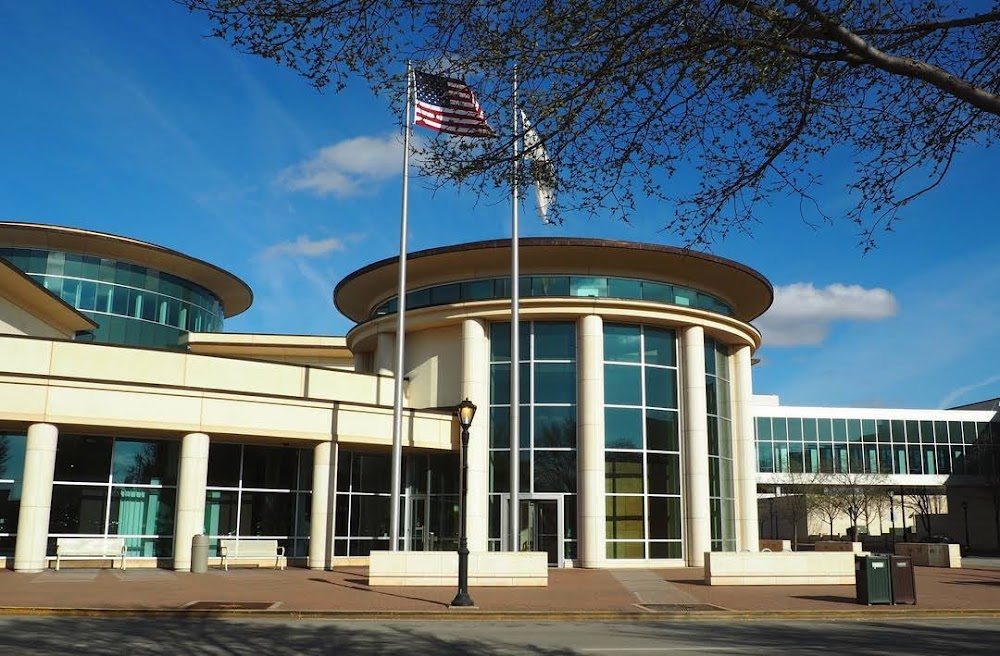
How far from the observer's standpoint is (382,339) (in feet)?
114

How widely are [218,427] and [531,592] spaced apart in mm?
11656

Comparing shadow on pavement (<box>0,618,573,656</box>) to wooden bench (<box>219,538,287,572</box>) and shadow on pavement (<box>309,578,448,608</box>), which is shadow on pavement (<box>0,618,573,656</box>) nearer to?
shadow on pavement (<box>309,578,448,608</box>)

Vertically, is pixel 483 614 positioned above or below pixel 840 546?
below

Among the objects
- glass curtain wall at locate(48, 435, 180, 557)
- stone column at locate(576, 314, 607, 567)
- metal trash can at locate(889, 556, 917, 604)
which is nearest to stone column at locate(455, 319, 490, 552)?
stone column at locate(576, 314, 607, 567)

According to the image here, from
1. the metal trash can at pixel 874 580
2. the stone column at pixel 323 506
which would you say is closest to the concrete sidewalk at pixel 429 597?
the metal trash can at pixel 874 580

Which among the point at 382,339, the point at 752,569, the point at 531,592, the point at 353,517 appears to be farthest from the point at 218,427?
the point at 752,569

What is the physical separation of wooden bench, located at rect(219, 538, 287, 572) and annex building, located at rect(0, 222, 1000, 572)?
0.87 feet

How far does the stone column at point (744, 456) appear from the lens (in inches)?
1331

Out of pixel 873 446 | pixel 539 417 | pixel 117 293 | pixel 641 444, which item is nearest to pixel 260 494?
pixel 539 417

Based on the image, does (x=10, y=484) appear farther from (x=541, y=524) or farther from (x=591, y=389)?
(x=591, y=389)

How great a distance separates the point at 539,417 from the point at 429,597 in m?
12.7

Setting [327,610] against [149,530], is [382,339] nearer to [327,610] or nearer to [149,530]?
[149,530]

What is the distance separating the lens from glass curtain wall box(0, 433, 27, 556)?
25859 mm

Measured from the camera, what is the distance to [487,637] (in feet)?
44.7
